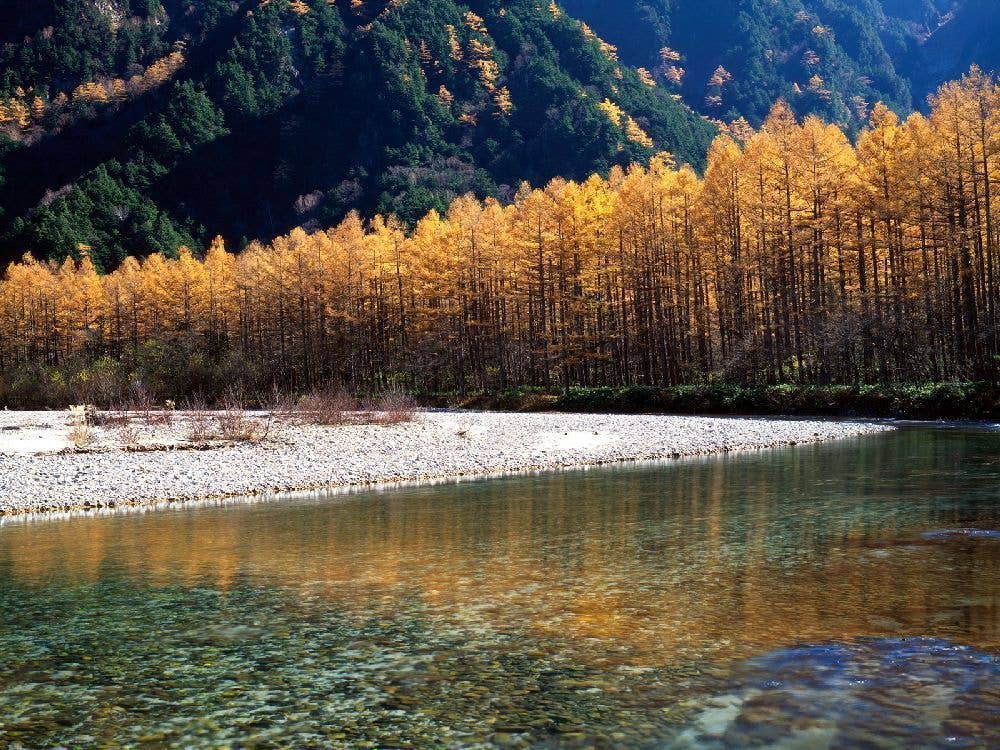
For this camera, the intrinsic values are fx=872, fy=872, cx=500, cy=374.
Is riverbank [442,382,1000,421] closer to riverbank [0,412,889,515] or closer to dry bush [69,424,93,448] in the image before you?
riverbank [0,412,889,515]

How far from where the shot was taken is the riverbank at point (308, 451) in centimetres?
1534

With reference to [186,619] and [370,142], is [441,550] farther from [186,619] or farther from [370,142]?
[370,142]

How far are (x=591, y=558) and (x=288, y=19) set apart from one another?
13070 centimetres

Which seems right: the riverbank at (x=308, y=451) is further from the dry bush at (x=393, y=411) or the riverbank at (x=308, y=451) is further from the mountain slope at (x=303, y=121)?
the mountain slope at (x=303, y=121)

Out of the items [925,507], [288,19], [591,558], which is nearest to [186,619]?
[591,558]

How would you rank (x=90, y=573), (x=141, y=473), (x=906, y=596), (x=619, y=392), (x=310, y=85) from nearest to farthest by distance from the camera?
(x=906, y=596) < (x=90, y=573) < (x=141, y=473) < (x=619, y=392) < (x=310, y=85)

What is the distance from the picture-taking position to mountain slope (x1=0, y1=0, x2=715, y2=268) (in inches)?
3964

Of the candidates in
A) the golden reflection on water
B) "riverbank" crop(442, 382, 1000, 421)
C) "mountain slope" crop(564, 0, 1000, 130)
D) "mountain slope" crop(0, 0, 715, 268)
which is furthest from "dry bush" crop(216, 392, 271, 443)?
"mountain slope" crop(564, 0, 1000, 130)

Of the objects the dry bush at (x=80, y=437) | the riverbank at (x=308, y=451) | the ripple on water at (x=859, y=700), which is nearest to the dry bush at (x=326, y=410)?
the riverbank at (x=308, y=451)

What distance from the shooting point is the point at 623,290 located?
40.8 metres

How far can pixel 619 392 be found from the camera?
122 feet

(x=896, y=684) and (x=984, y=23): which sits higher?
(x=984, y=23)

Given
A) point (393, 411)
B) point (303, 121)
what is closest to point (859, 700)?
point (393, 411)

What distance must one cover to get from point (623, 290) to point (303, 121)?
8718cm
